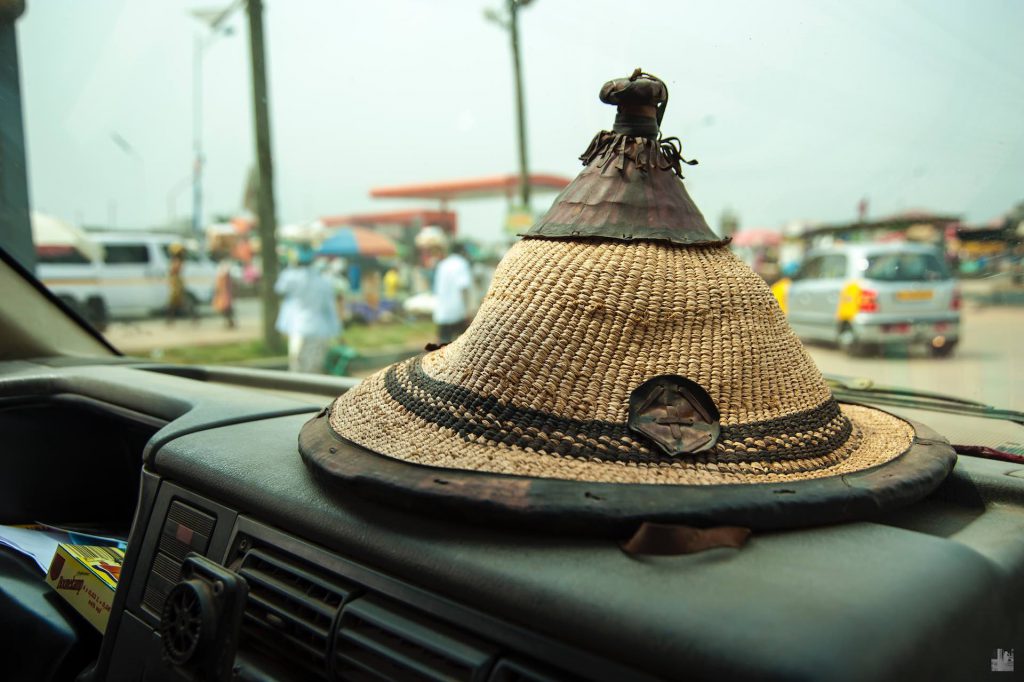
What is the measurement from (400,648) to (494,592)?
0.67ft

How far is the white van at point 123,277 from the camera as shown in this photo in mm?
5336

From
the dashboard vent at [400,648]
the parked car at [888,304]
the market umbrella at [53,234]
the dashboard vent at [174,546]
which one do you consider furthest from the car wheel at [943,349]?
the market umbrella at [53,234]

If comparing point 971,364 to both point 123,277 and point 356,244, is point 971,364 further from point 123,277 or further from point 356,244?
point 123,277

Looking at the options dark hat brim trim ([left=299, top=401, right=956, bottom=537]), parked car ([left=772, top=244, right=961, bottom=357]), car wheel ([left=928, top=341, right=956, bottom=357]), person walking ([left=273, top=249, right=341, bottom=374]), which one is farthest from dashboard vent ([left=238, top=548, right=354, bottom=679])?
person walking ([left=273, top=249, right=341, bottom=374])

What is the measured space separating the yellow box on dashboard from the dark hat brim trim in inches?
35.9

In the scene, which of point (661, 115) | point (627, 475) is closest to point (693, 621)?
point (627, 475)

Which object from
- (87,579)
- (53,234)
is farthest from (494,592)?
(53,234)

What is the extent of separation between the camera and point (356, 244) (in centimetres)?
982

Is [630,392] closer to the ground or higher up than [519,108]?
closer to the ground

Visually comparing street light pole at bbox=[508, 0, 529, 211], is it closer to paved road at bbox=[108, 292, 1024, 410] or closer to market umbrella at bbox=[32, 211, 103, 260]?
paved road at bbox=[108, 292, 1024, 410]

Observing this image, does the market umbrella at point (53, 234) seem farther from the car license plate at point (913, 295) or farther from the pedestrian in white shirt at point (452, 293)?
the car license plate at point (913, 295)

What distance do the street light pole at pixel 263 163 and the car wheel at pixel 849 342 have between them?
2.60 m

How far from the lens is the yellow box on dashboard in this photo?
1863 millimetres

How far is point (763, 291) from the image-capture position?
1503mm
